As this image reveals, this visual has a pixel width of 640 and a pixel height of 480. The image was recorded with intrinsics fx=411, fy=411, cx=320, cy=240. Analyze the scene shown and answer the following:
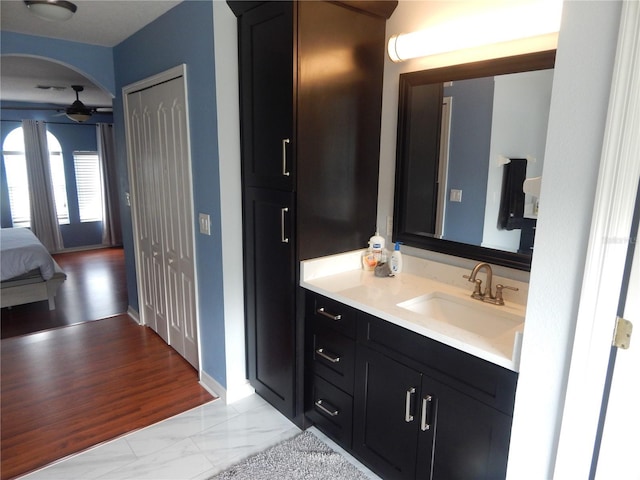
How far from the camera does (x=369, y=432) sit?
6.22ft

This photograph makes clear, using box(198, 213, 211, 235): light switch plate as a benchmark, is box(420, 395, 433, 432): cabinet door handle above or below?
below

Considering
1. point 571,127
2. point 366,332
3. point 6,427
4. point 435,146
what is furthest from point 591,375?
point 6,427

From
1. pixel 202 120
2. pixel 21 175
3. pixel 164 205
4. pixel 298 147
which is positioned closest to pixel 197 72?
pixel 202 120

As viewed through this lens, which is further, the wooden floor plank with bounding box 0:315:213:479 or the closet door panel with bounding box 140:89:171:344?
the closet door panel with bounding box 140:89:171:344

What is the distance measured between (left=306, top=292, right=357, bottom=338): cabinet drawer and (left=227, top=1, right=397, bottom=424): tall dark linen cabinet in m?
0.06

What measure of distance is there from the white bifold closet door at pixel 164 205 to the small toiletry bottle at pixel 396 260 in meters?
1.26

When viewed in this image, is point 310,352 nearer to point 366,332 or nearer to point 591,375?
point 366,332

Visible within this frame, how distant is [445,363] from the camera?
153 cm

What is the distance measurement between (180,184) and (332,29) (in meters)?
1.35

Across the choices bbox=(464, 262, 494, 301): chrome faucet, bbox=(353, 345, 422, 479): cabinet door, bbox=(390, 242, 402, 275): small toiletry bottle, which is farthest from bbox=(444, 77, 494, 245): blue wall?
bbox=(353, 345, 422, 479): cabinet door

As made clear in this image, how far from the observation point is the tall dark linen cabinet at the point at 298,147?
6.20ft

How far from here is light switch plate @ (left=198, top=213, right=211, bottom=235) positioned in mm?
2411

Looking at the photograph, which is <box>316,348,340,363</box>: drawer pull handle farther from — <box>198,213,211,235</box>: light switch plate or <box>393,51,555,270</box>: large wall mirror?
<box>198,213,211,235</box>: light switch plate

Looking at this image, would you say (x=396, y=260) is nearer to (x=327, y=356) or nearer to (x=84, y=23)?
(x=327, y=356)
